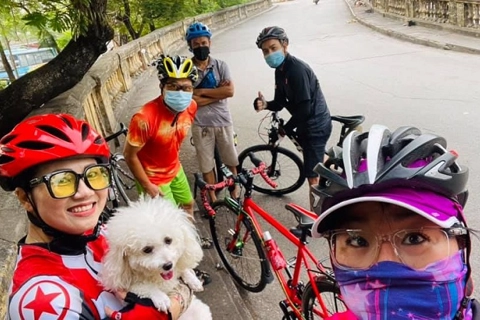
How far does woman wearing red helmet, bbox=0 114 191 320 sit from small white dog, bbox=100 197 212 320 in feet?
0.21

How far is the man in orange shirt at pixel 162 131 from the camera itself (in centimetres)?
351

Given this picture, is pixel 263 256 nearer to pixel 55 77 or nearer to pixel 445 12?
pixel 55 77

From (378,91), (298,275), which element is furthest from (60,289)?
(378,91)

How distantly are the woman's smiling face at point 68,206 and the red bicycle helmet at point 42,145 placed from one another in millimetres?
42

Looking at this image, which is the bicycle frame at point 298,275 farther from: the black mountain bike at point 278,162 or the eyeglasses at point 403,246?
the black mountain bike at point 278,162

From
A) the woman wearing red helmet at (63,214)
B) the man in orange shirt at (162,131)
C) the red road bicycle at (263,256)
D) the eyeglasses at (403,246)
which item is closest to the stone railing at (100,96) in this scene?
the woman wearing red helmet at (63,214)

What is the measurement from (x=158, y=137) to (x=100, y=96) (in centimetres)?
301

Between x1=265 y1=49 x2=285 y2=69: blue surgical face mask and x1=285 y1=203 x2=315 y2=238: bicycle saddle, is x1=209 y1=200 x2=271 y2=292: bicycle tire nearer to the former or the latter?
x1=285 y1=203 x2=315 y2=238: bicycle saddle

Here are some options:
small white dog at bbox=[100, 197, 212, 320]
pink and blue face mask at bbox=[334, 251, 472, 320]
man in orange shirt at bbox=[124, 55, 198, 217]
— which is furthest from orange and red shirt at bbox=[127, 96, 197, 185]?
pink and blue face mask at bbox=[334, 251, 472, 320]

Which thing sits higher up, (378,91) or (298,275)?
(298,275)

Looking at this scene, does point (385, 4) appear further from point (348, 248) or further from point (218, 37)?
point (348, 248)

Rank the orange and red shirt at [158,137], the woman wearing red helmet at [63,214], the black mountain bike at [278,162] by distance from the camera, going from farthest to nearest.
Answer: the black mountain bike at [278,162] < the orange and red shirt at [158,137] < the woman wearing red helmet at [63,214]

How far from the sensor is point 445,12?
16.9 m

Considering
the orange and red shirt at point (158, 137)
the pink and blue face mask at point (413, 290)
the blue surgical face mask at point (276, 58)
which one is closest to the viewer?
the pink and blue face mask at point (413, 290)
